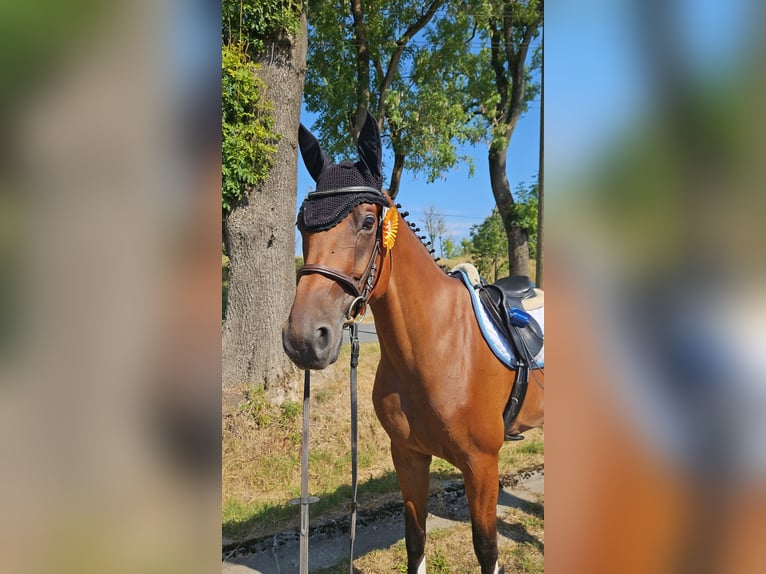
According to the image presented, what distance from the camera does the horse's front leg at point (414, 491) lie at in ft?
8.53

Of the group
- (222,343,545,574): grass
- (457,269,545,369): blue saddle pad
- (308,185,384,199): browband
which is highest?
(308,185,384,199): browband

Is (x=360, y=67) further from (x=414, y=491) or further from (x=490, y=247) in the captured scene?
(x=490, y=247)

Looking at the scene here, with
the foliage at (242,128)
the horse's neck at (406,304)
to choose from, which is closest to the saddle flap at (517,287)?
the horse's neck at (406,304)

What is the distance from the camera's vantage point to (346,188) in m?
1.87

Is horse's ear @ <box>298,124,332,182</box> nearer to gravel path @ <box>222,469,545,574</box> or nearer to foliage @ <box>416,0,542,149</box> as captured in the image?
gravel path @ <box>222,469,545,574</box>

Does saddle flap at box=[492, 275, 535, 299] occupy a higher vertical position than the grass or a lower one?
higher

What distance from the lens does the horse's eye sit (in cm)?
190

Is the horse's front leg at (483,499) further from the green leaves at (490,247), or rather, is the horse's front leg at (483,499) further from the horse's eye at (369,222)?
the green leaves at (490,247)

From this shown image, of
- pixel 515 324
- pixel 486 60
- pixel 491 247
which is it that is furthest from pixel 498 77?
pixel 515 324

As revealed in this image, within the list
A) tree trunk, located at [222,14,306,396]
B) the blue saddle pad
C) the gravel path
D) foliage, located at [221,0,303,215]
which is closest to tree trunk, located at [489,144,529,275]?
tree trunk, located at [222,14,306,396]
